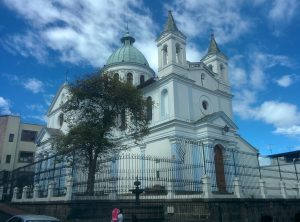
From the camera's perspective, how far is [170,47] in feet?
90.9

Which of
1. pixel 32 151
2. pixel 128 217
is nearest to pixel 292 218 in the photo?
pixel 128 217

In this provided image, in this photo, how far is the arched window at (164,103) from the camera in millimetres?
26922

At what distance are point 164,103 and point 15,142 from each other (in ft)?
87.3

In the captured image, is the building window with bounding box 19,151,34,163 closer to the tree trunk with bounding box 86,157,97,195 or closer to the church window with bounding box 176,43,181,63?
the church window with bounding box 176,43,181,63

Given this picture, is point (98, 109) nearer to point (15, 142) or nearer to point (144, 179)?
point (144, 179)

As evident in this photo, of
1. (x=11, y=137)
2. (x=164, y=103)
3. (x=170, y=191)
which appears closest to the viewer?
(x=170, y=191)

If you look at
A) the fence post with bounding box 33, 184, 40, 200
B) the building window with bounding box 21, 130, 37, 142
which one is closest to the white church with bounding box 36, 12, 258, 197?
the fence post with bounding box 33, 184, 40, 200

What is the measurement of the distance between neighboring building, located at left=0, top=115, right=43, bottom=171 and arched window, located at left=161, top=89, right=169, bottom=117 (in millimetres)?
26212

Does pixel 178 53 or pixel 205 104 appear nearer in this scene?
pixel 178 53

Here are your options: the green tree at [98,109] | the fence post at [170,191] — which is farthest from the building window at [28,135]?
the fence post at [170,191]

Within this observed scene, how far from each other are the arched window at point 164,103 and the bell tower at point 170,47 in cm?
178

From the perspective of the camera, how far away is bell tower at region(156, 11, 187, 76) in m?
27.8

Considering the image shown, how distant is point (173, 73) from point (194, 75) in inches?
129

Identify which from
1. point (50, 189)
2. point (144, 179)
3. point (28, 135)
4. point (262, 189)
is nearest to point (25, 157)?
point (28, 135)
